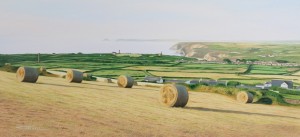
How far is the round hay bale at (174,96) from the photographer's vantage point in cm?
2344

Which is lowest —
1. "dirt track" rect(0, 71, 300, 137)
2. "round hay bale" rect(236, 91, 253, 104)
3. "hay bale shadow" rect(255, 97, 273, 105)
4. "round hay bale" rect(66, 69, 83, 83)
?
→ "hay bale shadow" rect(255, 97, 273, 105)

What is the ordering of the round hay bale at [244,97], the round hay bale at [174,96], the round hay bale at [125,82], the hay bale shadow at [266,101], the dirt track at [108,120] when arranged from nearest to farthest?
the dirt track at [108,120] → the round hay bale at [174,96] → the round hay bale at [125,82] → the round hay bale at [244,97] → the hay bale shadow at [266,101]

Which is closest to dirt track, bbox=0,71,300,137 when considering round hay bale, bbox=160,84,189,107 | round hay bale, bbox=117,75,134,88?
round hay bale, bbox=160,84,189,107

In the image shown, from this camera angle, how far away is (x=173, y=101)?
23562mm

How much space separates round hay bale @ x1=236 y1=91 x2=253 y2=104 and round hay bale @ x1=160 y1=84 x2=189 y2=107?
15971 millimetres

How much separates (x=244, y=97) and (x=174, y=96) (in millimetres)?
16854

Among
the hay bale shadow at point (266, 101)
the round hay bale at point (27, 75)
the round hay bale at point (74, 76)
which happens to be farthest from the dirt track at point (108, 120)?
the hay bale shadow at point (266, 101)

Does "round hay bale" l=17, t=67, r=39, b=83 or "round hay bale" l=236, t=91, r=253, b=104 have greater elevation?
"round hay bale" l=17, t=67, r=39, b=83

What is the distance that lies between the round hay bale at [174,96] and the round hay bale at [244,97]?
15971 millimetres

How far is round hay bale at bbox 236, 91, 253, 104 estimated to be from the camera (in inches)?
1510

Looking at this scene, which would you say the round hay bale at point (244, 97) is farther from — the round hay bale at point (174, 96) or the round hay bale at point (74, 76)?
the round hay bale at point (174, 96)

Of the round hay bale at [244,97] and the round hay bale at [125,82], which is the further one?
the round hay bale at [244,97]

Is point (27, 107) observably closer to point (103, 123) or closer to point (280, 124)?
point (103, 123)

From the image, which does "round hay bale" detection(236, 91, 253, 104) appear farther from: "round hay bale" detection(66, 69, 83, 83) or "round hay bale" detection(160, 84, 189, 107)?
"round hay bale" detection(160, 84, 189, 107)
